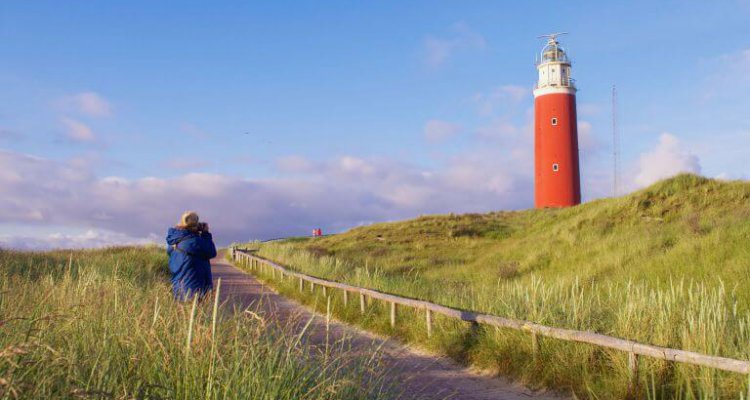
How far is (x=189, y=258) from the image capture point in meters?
7.61

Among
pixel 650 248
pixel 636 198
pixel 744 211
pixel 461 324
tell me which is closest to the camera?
pixel 461 324

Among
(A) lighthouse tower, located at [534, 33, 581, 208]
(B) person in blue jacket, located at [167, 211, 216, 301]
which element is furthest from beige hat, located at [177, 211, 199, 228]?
(A) lighthouse tower, located at [534, 33, 581, 208]

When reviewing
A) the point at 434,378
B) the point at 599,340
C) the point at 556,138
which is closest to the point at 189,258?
the point at 434,378

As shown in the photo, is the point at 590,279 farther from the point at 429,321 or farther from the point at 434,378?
the point at 434,378

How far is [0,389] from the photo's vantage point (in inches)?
110

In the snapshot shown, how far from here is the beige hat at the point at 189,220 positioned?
24.5 feet

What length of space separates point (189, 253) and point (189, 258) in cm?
13

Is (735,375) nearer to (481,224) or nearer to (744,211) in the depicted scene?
(744,211)

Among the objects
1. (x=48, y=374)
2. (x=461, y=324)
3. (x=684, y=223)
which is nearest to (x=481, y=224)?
(x=684, y=223)

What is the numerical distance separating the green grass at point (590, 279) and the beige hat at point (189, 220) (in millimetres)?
3832

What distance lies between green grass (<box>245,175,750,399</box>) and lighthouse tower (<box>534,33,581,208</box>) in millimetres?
5498

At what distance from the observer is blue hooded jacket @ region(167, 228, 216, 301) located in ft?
24.6

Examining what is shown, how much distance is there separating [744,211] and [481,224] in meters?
17.3

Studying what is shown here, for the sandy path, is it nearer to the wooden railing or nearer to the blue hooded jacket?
the blue hooded jacket
